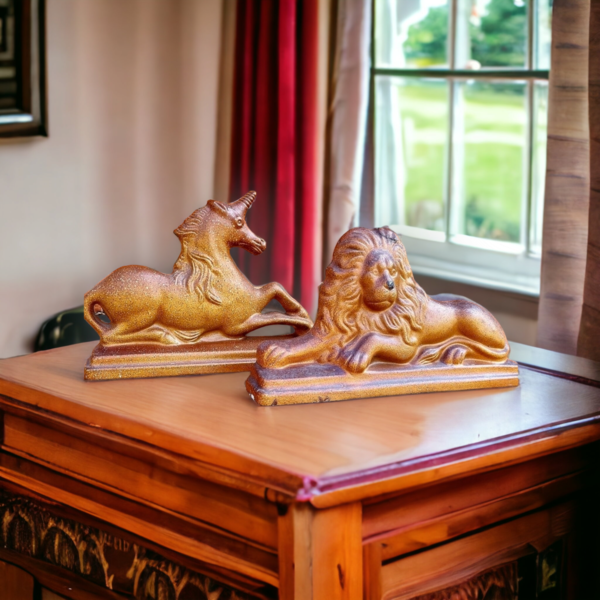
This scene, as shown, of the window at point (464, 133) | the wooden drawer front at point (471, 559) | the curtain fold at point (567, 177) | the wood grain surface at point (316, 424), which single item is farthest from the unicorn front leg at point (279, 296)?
the window at point (464, 133)

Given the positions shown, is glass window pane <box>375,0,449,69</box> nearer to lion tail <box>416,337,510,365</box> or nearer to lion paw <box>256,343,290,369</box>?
lion tail <box>416,337,510,365</box>

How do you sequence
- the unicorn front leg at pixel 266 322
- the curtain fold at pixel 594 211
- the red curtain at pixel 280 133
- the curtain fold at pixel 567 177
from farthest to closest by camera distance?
the red curtain at pixel 280 133, the curtain fold at pixel 567 177, the curtain fold at pixel 594 211, the unicorn front leg at pixel 266 322

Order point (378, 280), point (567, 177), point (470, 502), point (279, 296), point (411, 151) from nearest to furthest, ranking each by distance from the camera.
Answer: point (470, 502), point (378, 280), point (279, 296), point (567, 177), point (411, 151)

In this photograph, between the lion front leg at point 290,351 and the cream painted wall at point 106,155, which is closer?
the lion front leg at point 290,351

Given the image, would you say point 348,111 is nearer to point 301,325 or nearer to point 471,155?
point 471,155

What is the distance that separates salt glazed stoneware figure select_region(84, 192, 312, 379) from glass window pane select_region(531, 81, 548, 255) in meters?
0.99

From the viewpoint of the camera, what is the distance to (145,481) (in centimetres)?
100

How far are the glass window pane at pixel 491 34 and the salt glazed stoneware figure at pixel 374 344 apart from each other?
1099 millimetres

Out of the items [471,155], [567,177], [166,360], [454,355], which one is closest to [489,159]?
[471,155]

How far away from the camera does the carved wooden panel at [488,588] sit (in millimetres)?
984

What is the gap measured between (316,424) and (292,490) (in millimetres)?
163

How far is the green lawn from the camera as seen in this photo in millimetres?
2074

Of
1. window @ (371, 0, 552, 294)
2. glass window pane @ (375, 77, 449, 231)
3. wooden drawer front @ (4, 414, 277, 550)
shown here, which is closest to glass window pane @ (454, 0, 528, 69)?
window @ (371, 0, 552, 294)

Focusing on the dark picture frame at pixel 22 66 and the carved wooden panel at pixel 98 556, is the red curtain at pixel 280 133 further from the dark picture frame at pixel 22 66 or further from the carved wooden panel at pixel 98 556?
the carved wooden panel at pixel 98 556
